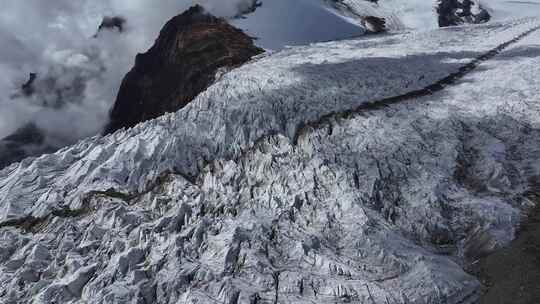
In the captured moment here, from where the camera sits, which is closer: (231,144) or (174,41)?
(231,144)

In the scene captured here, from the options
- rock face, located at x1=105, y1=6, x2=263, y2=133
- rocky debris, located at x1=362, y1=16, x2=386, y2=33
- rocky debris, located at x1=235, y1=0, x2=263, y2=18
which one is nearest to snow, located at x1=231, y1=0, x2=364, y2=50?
rocky debris, located at x1=235, y1=0, x2=263, y2=18

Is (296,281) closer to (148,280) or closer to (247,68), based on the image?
(148,280)

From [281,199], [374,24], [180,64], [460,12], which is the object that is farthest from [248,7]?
[281,199]

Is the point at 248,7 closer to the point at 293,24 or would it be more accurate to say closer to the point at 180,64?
the point at 293,24

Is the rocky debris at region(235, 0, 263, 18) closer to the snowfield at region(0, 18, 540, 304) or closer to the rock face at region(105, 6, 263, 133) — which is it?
the rock face at region(105, 6, 263, 133)

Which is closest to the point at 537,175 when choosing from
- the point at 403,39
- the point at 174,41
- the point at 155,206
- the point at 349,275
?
the point at 349,275

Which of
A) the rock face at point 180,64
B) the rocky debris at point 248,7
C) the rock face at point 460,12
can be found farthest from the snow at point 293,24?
the rock face at point 460,12
